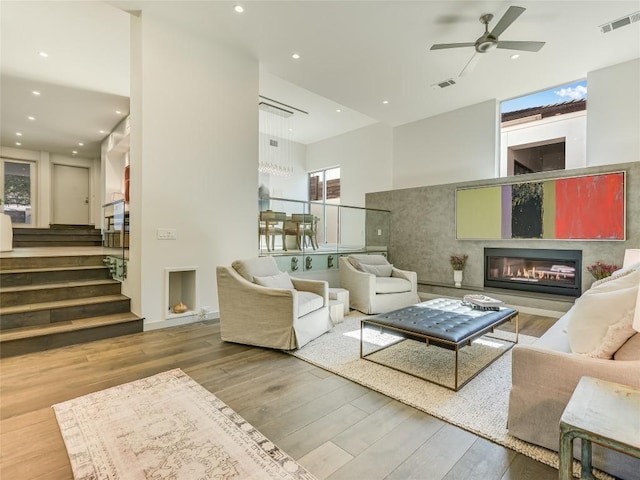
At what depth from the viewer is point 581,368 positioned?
58.9 inches

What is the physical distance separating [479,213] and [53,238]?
9701mm

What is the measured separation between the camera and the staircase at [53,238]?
7301 millimetres

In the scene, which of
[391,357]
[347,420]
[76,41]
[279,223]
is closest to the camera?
[347,420]

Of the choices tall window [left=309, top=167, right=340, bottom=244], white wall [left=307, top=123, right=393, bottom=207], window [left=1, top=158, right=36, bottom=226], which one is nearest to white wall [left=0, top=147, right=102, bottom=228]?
window [left=1, top=158, right=36, bottom=226]

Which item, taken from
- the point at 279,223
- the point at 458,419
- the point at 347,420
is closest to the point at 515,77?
the point at 279,223

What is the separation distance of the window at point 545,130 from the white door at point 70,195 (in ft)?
40.3

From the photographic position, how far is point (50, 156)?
31.2 ft

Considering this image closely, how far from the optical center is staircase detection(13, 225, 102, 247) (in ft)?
24.0

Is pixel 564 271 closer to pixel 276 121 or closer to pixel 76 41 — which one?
pixel 276 121

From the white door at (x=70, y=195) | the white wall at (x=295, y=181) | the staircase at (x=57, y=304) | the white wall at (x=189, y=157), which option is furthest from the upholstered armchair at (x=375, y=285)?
the white door at (x=70, y=195)

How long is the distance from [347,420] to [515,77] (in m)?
5.74

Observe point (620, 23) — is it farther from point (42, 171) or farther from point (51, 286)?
point (42, 171)

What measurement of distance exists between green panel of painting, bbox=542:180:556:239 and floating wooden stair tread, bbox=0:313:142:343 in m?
6.06

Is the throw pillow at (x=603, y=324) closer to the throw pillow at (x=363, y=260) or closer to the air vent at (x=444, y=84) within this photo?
the throw pillow at (x=363, y=260)
